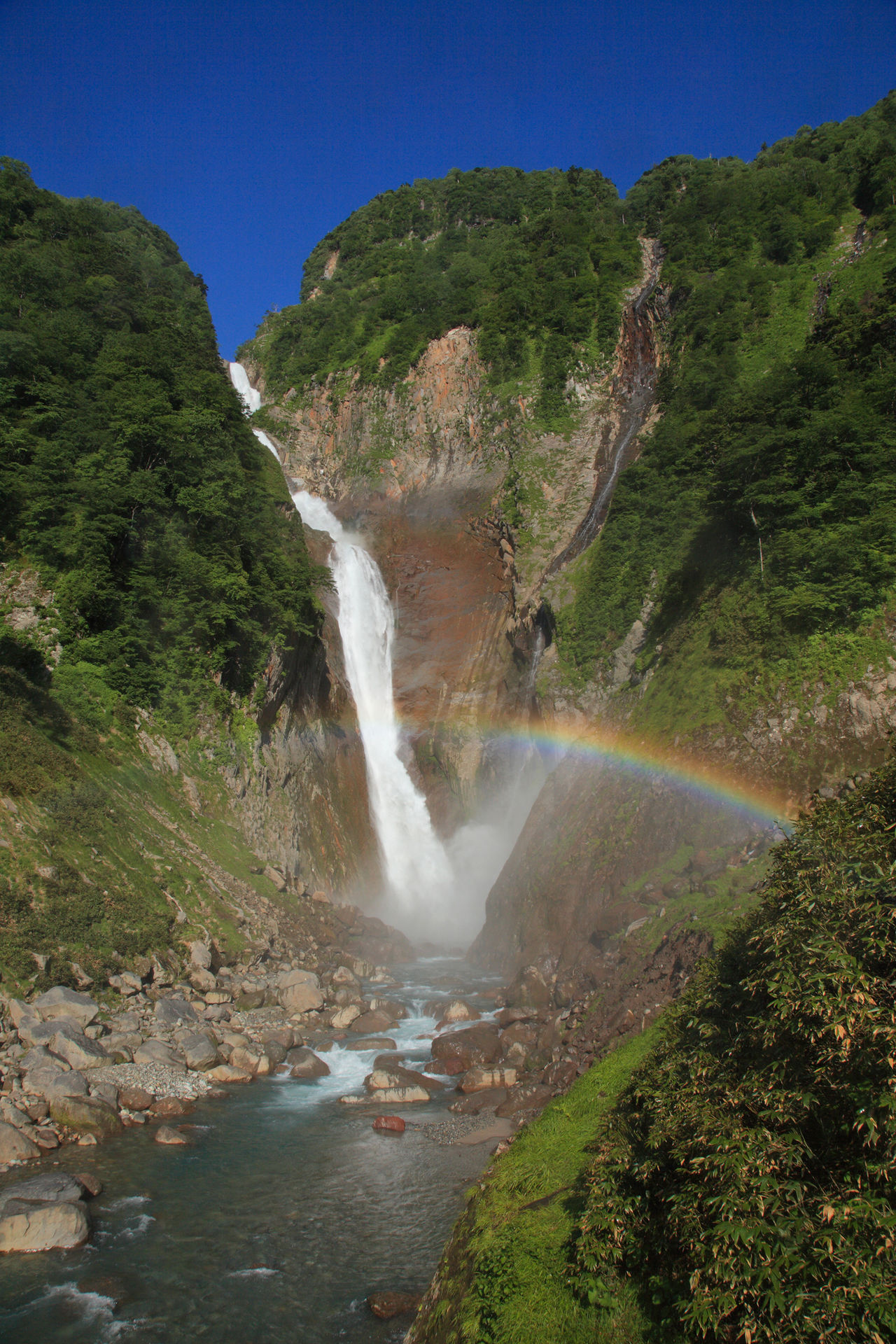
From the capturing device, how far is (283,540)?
35.8 metres

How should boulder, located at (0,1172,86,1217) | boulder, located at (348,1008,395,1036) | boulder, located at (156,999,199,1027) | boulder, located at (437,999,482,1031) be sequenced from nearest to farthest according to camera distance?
boulder, located at (0,1172,86,1217) → boulder, located at (156,999,199,1027) → boulder, located at (348,1008,395,1036) → boulder, located at (437,999,482,1031)

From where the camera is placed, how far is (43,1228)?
10.0 m

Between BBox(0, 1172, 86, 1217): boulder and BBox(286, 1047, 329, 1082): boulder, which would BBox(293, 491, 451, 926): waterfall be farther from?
BBox(0, 1172, 86, 1217): boulder

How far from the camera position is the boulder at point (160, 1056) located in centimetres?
1519

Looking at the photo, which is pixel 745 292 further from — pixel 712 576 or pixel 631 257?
pixel 712 576

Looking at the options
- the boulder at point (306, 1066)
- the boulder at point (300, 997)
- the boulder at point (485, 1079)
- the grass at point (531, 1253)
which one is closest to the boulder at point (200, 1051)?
the boulder at point (306, 1066)

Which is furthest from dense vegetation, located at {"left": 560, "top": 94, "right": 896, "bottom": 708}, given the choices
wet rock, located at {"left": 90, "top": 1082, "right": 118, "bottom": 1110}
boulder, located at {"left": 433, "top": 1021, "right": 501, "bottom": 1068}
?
wet rock, located at {"left": 90, "top": 1082, "right": 118, "bottom": 1110}

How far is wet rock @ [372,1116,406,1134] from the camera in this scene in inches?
570

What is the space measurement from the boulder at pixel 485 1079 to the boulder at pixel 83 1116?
294 inches

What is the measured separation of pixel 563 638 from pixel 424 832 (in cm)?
1462

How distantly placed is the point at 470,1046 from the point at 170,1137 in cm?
772

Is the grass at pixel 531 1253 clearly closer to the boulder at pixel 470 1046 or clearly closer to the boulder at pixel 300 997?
the boulder at pixel 470 1046

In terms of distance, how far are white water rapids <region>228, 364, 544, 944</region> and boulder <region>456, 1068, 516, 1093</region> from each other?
1943 centimetres

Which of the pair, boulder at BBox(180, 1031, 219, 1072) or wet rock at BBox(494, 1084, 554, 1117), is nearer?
wet rock at BBox(494, 1084, 554, 1117)
